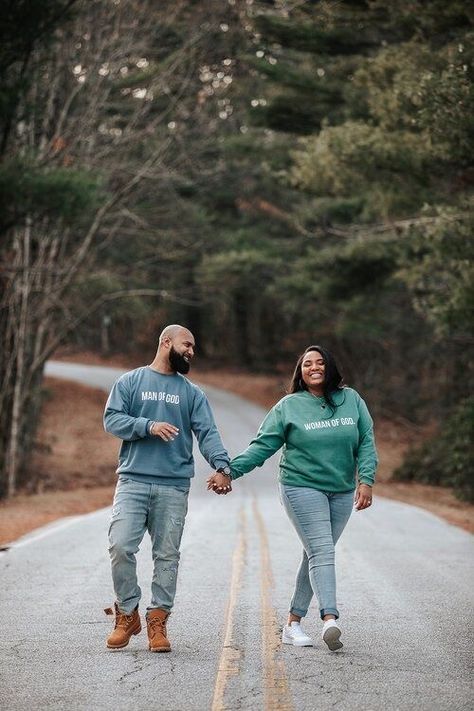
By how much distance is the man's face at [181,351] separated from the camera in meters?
6.78

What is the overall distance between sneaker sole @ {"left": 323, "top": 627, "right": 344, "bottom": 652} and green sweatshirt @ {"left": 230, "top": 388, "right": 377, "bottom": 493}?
947 millimetres

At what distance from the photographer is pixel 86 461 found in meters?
31.5

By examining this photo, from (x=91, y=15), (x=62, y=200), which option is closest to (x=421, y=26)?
(x=62, y=200)

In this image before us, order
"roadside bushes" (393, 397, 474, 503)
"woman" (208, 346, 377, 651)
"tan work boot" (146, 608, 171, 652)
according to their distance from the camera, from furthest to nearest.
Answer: "roadside bushes" (393, 397, 474, 503)
"woman" (208, 346, 377, 651)
"tan work boot" (146, 608, 171, 652)

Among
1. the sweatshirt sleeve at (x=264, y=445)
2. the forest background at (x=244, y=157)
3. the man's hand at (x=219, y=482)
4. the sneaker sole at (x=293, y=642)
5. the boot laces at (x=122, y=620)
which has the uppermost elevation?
the forest background at (x=244, y=157)

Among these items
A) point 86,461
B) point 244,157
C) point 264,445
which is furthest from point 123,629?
point 244,157

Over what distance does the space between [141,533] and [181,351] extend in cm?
125

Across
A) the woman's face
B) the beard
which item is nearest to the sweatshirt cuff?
the beard

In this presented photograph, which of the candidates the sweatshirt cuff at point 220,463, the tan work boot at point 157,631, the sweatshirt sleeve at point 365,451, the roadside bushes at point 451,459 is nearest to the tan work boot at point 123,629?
the tan work boot at point 157,631

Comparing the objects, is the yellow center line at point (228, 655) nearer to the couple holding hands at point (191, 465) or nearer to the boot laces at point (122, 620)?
the couple holding hands at point (191, 465)

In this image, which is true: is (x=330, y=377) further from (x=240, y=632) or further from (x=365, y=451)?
(x=240, y=632)

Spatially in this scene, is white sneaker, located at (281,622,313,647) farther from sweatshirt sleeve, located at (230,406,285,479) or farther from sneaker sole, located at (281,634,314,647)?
sweatshirt sleeve, located at (230,406,285,479)

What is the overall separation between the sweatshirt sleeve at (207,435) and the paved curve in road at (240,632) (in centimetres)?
122

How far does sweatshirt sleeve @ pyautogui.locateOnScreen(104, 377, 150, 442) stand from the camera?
6539 mm
